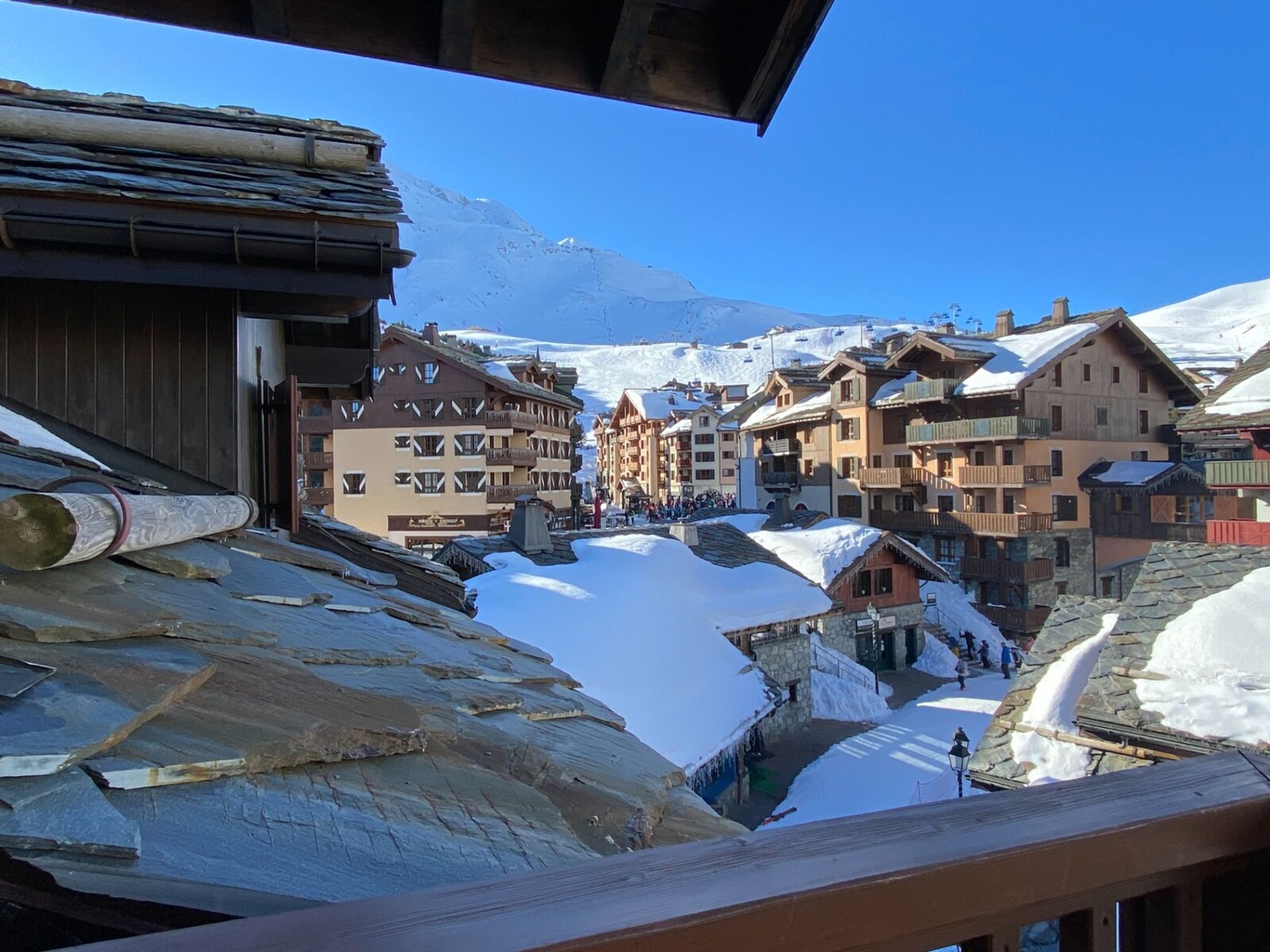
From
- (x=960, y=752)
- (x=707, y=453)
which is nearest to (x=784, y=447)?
(x=707, y=453)

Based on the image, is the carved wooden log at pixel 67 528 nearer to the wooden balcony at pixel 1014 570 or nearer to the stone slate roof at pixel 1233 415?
the stone slate roof at pixel 1233 415

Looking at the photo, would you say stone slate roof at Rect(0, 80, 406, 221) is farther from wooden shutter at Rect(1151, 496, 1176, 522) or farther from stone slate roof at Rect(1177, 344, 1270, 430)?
wooden shutter at Rect(1151, 496, 1176, 522)

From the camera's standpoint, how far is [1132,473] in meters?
32.9

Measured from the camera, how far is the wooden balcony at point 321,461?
131ft

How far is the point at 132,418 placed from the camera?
12.5ft

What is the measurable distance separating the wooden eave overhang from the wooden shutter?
36.2 meters

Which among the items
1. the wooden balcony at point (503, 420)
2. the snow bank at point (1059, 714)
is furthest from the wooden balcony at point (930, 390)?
the snow bank at point (1059, 714)

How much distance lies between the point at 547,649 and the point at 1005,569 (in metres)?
25.7

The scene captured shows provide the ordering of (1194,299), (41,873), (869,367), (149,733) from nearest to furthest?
(41,873), (149,733), (869,367), (1194,299)

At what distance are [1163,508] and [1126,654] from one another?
85.9ft

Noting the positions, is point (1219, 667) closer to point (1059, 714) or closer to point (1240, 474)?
point (1059, 714)

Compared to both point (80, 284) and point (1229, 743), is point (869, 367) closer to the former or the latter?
point (1229, 743)

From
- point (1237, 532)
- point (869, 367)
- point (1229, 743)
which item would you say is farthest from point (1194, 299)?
point (1229, 743)

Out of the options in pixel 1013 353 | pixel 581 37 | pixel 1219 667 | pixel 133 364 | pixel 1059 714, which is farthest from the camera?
pixel 1013 353
